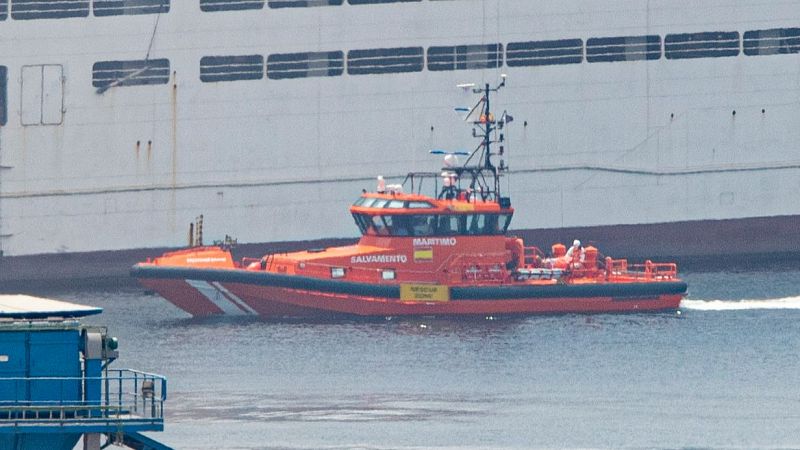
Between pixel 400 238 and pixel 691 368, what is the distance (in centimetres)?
919

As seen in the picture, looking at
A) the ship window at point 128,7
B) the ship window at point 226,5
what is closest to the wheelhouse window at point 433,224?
the ship window at point 226,5

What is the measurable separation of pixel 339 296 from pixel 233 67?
933 cm

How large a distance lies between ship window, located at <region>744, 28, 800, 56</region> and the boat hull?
9.39 meters

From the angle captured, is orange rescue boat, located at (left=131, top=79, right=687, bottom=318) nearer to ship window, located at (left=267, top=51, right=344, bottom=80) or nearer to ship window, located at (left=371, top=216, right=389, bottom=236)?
ship window, located at (left=371, top=216, right=389, bottom=236)

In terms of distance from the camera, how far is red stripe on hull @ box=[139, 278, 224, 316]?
41.1 metres

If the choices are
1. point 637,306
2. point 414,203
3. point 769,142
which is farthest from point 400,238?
point 769,142

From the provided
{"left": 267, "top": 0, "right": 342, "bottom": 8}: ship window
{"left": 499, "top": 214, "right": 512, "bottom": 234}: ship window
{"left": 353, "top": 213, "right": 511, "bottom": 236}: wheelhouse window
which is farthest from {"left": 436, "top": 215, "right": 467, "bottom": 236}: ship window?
{"left": 267, "top": 0, "right": 342, "bottom": 8}: ship window

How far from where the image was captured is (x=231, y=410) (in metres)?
29.9

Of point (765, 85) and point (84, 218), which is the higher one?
point (765, 85)

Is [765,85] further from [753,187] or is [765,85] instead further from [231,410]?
[231,410]

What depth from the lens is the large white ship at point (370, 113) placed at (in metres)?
47.7

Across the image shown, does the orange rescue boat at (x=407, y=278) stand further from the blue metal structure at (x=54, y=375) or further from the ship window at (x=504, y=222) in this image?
the blue metal structure at (x=54, y=375)

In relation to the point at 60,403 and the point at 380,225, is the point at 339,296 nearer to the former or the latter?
the point at 380,225

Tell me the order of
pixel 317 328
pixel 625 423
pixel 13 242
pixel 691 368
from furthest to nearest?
pixel 13 242 < pixel 317 328 < pixel 691 368 < pixel 625 423
